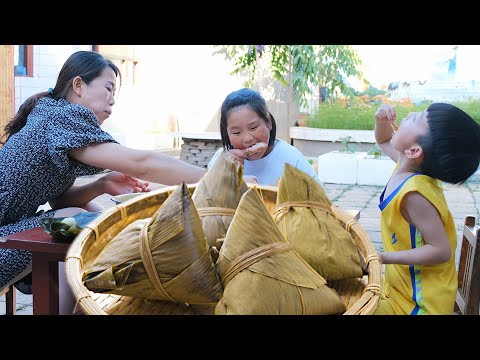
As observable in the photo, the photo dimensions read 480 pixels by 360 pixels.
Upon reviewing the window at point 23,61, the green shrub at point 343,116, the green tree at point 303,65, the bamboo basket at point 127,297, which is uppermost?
the window at point 23,61

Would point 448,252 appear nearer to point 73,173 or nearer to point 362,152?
point 73,173

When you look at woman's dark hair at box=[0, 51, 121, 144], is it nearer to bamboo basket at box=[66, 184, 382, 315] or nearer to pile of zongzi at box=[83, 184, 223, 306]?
bamboo basket at box=[66, 184, 382, 315]

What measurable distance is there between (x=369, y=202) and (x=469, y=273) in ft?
2.70

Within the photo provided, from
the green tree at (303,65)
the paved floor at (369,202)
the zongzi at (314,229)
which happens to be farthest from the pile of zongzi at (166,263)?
the paved floor at (369,202)

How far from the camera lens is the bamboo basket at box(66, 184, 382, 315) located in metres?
0.73

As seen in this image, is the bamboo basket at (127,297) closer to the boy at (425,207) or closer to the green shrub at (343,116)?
the boy at (425,207)

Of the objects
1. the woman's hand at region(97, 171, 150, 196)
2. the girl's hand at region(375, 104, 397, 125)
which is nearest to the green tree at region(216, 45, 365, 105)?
the girl's hand at region(375, 104, 397, 125)

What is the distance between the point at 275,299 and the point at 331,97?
1735mm

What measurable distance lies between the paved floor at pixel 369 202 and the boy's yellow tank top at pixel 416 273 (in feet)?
2.00

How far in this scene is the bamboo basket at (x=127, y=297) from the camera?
731 mm

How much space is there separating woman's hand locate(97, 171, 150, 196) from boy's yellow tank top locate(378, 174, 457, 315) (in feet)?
2.41

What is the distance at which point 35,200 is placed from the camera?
56.5 inches

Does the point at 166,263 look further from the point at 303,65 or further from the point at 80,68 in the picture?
the point at 303,65

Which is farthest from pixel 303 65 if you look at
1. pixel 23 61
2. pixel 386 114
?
pixel 23 61
